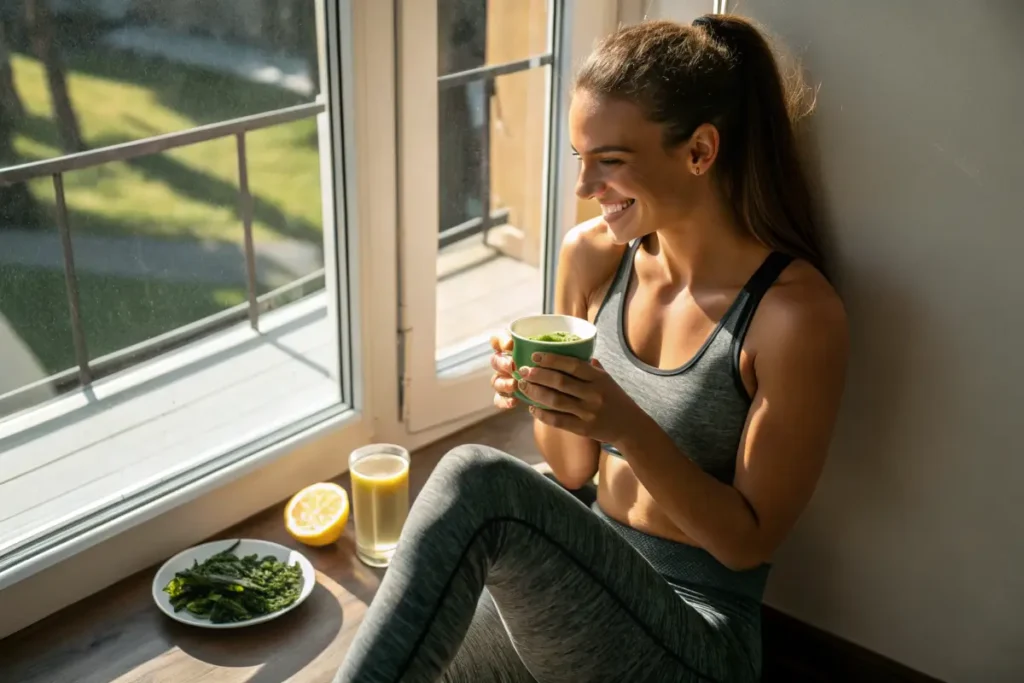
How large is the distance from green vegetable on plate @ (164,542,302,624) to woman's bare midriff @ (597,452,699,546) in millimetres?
504

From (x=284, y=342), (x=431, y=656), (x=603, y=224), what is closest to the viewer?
(x=431, y=656)

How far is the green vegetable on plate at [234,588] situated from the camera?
5.14 feet

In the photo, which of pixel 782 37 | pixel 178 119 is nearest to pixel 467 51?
pixel 178 119

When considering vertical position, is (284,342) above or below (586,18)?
below

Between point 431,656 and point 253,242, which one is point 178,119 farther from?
point 431,656

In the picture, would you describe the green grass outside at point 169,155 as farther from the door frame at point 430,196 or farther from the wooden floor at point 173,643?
the wooden floor at point 173,643

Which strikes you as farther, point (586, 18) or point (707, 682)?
point (586, 18)

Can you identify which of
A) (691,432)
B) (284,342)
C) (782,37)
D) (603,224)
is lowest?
(284,342)

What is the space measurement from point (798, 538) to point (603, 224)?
1.75 ft

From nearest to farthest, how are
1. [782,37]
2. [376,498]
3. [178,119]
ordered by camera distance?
[782,37]
[376,498]
[178,119]

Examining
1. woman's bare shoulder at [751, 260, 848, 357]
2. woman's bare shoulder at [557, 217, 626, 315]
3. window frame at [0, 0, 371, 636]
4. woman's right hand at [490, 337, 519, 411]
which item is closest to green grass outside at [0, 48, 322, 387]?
window frame at [0, 0, 371, 636]

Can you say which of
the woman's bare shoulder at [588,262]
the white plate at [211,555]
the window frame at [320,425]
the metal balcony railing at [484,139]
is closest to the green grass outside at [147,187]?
the window frame at [320,425]

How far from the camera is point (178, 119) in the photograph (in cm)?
179

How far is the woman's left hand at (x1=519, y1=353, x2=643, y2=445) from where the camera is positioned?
1.15 metres
